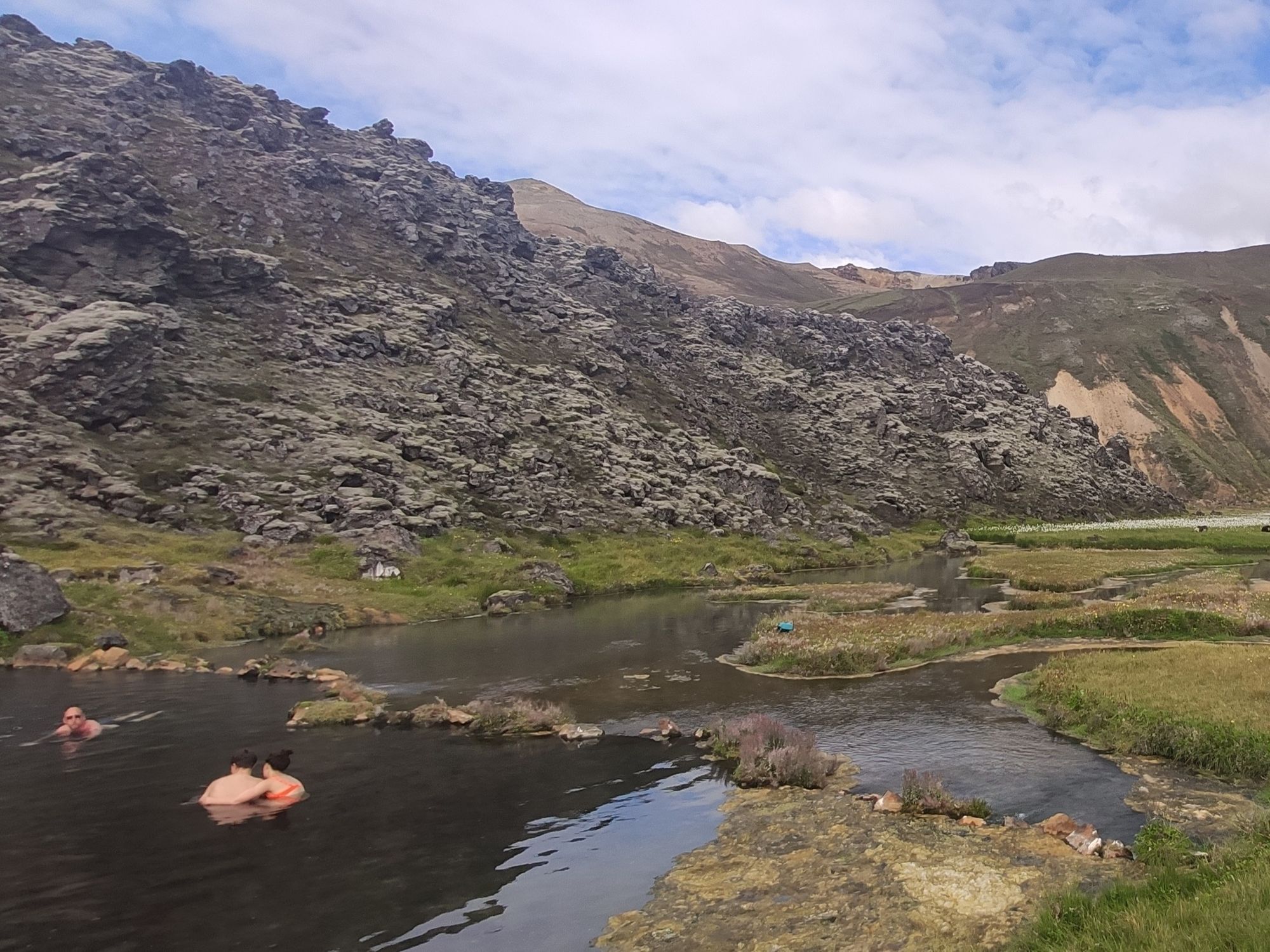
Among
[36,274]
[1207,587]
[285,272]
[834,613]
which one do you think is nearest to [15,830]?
[834,613]

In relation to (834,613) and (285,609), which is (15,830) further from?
(834,613)

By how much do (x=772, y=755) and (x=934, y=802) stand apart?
5465 mm

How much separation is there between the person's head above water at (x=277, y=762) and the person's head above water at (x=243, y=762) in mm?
413

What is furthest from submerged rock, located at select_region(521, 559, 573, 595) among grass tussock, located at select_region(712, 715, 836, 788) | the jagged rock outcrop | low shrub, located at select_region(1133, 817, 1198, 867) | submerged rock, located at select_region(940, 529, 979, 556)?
submerged rock, located at select_region(940, 529, 979, 556)

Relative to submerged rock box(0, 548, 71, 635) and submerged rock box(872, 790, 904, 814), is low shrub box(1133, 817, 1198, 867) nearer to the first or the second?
submerged rock box(872, 790, 904, 814)

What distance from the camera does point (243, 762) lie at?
22.7 meters

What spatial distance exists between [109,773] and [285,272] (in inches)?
4589

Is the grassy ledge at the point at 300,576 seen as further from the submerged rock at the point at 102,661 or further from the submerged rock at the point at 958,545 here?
the submerged rock at the point at 958,545

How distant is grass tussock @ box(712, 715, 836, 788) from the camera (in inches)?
908

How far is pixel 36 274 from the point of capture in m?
102

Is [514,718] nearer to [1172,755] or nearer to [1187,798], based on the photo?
[1187,798]

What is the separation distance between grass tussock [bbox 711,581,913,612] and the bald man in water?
47061 millimetres

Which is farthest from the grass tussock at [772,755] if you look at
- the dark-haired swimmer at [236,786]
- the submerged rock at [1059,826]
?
the dark-haired swimmer at [236,786]

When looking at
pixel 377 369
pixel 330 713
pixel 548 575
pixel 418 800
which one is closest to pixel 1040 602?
pixel 548 575
